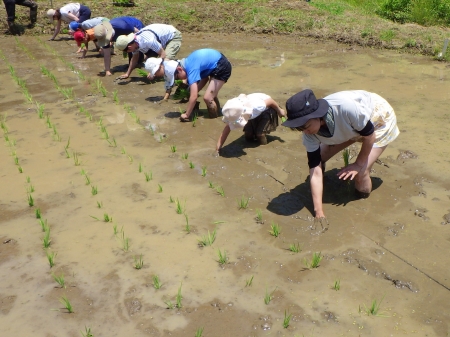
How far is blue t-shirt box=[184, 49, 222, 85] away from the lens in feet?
18.0

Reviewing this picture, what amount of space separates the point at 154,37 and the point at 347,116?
4.35 meters

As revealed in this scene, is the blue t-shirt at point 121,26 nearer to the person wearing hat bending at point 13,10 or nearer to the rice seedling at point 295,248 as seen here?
the person wearing hat bending at point 13,10

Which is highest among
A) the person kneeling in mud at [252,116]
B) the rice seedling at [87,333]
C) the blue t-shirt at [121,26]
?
the blue t-shirt at [121,26]

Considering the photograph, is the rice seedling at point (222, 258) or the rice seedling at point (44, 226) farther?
the rice seedling at point (44, 226)

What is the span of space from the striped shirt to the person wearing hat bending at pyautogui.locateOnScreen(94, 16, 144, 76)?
2.38ft

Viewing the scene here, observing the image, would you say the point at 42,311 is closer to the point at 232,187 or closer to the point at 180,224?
the point at 180,224

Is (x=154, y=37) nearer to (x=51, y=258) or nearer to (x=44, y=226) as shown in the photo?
(x=44, y=226)

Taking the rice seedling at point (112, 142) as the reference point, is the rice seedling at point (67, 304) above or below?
below

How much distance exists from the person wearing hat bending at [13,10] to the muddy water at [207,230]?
5556 mm

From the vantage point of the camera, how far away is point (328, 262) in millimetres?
3182

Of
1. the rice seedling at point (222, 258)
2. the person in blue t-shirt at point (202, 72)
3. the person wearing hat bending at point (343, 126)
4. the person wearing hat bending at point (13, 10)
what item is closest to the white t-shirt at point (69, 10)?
the person wearing hat bending at point (13, 10)

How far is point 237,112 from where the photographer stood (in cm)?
443

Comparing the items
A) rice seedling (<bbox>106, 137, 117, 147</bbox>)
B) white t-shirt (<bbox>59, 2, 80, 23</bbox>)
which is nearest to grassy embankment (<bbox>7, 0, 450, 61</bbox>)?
white t-shirt (<bbox>59, 2, 80, 23</bbox>)

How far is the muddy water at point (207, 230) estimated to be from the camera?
280cm
